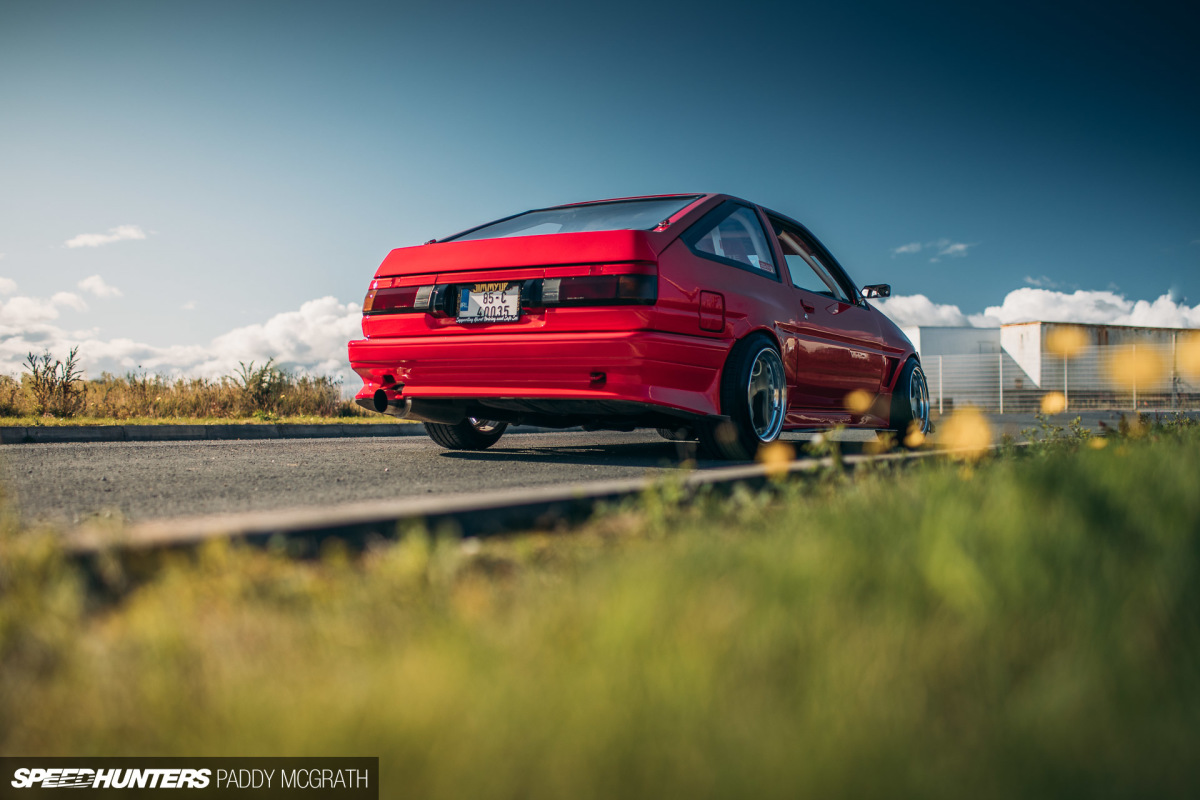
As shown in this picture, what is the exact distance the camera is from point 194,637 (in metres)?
1.56

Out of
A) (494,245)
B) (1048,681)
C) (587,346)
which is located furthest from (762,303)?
(1048,681)

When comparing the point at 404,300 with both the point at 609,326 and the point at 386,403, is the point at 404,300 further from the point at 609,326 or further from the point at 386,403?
the point at 609,326

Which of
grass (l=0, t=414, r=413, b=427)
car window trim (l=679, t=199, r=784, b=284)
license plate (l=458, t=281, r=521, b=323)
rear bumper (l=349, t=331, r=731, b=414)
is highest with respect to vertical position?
car window trim (l=679, t=199, r=784, b=284)

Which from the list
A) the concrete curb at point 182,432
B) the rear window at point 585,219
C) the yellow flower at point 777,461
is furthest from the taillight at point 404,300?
the concrete curb at point 182,432

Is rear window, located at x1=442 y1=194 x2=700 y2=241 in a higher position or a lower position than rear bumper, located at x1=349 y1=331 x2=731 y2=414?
higher

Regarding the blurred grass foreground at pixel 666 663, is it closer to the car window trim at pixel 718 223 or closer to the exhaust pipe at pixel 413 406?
the car window trim at pixel 718 223

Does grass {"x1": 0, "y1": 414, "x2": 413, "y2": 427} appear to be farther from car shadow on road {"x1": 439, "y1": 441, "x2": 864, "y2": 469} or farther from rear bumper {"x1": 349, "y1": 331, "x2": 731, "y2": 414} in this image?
rear bumper {"x1": 349, "y1": 331, "x2": 731, "y2": 414}

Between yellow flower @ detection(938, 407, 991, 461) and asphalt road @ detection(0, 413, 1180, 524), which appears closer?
asphalt road @ detection(0, 413, 1180, 524)

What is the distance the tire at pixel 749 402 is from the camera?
524cm

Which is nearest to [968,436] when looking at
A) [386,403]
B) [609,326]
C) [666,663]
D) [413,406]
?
[609,326]

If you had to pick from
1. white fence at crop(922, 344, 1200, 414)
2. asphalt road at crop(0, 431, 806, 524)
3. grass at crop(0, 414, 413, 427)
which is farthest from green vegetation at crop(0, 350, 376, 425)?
white fence at crop(922, 344, 1200, 414)

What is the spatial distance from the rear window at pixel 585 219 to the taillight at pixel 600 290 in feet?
1.27

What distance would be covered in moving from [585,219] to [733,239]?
3.18 ft

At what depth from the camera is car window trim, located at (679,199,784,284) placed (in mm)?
5164
